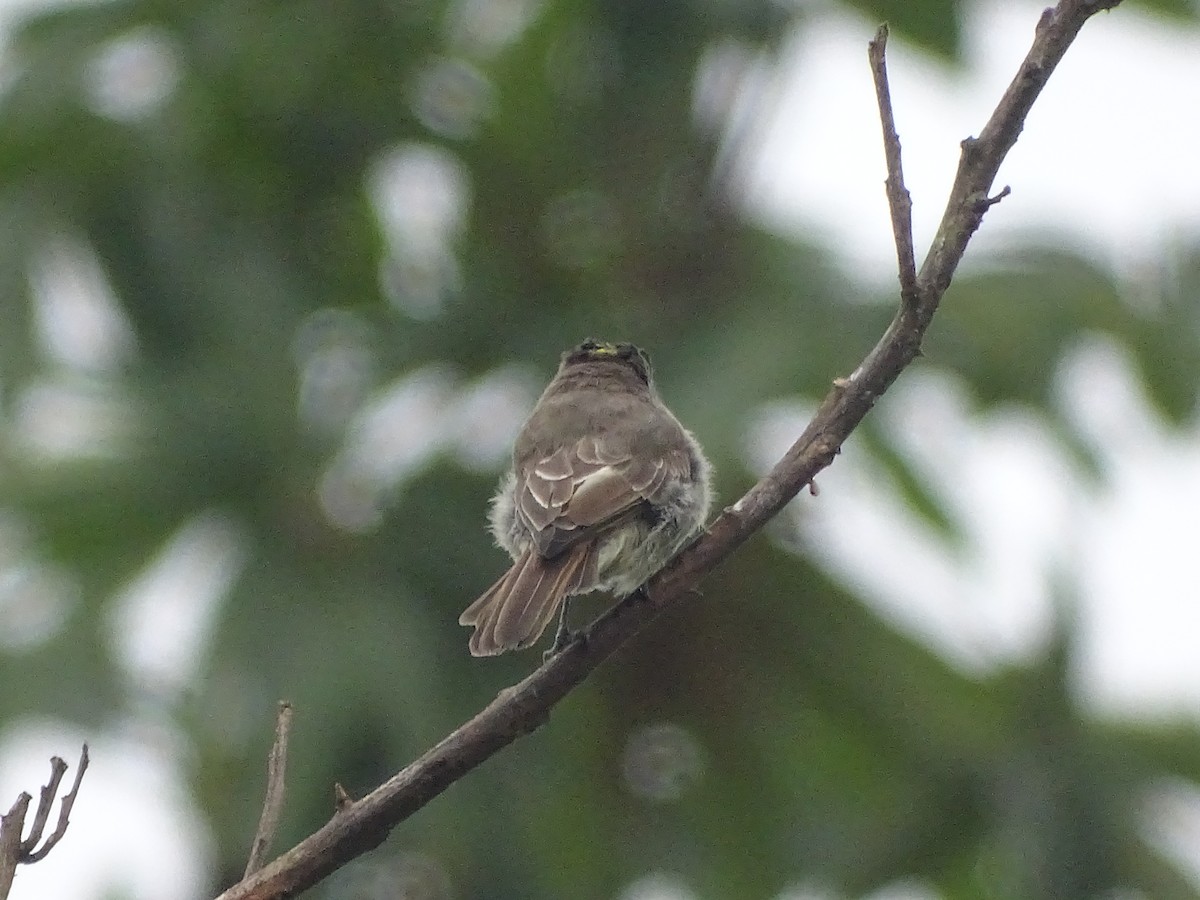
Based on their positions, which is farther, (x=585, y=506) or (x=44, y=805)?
(x=585, y=506)

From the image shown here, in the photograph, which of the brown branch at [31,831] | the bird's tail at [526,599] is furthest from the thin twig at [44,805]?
the bird's tail at [526,599]

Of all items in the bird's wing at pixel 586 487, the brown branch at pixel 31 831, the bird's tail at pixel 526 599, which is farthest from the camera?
the bird's wing at pixel 586 487

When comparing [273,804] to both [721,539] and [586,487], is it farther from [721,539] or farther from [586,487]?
[586,487]

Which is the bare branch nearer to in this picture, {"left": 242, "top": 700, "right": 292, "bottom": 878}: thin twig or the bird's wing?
{"left": 242, "top": 700, "right": 292, "bottom": 878}: thin twig

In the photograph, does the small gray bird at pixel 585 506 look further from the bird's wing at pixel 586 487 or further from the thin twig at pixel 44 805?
the thin twig at pixel 44 805

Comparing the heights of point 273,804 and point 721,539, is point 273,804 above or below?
below

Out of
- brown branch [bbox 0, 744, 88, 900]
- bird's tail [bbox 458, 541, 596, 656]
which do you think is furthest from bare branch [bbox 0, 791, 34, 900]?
bird's tail [bbox 458, 541, 596, 656]

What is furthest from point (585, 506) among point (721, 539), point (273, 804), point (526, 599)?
point (273, 804)
